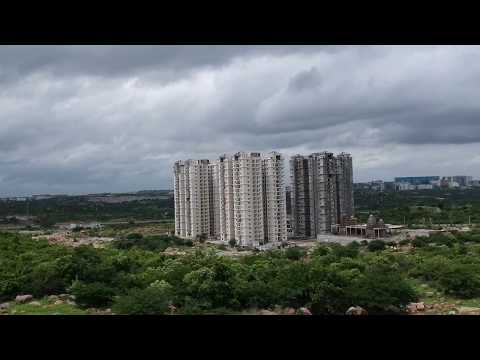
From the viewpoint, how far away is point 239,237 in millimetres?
11344

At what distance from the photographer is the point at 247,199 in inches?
439

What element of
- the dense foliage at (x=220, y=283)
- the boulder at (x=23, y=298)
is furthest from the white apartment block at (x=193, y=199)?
the boulder at (x=23, y=298)

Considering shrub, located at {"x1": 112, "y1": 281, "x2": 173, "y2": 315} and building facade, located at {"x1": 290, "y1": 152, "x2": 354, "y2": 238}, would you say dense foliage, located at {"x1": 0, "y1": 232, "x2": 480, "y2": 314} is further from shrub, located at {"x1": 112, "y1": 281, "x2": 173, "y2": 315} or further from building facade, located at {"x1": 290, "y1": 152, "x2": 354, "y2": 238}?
building facade, located at {"x1": 290, "y1": 152, "x2": 354, "y2": 238}

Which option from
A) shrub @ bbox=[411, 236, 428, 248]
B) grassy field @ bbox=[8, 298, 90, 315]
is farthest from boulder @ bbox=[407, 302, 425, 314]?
shrub @ bbox=[411, 236, 428, 248]

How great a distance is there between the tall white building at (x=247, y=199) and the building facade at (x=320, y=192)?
37.4 inches

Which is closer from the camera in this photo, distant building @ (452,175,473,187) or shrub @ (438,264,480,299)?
shrub @ (438,264,480,299)

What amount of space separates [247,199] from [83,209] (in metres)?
4.36

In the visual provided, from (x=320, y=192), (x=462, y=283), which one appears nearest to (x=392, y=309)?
(x=462, y=283)

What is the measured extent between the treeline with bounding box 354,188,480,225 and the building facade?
2.59 ft

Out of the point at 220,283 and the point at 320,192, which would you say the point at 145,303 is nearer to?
the point at 220,283

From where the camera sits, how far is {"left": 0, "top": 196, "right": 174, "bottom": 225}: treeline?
34.9ft
